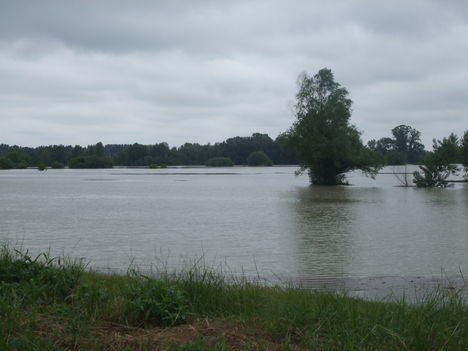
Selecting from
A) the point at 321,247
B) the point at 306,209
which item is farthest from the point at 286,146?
the point at 321,247

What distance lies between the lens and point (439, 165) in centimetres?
5659

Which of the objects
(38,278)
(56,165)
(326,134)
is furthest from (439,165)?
(56,165)

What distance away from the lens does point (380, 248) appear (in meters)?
16.1

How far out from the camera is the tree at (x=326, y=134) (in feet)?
193

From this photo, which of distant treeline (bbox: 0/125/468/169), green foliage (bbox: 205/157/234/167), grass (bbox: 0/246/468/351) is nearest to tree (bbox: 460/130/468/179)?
grass (bbox: 0/246/468/351)

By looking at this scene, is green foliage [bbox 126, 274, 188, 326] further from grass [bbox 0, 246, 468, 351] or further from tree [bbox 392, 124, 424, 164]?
tree [bbox 392, 124, 424, 164]

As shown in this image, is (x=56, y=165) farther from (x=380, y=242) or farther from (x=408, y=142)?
(x=380, y=242)

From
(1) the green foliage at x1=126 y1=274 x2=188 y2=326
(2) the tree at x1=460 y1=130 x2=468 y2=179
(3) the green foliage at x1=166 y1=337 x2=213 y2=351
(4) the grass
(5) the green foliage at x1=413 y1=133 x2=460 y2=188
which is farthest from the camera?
(2) the tree at x1=460 y1=130 x2=468 y2=179

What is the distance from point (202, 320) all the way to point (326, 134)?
182 feet

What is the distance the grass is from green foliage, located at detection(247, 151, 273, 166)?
572 feet

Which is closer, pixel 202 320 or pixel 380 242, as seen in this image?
pixel 202 320

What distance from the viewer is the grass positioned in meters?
4.86

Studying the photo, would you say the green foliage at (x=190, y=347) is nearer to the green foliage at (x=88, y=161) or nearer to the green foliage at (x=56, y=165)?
the green foliage at (x=88, y=161)

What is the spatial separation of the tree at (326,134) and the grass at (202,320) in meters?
52.7
